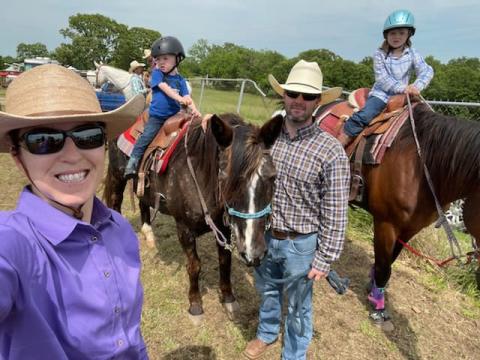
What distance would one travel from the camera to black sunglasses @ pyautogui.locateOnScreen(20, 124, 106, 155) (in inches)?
38.4

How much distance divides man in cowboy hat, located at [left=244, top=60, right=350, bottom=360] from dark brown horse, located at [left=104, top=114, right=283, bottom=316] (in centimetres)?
14

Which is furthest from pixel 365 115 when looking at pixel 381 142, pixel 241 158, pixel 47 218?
pixel 47 218

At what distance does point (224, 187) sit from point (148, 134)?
1721mm

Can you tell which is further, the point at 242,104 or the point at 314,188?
the point at 242,104

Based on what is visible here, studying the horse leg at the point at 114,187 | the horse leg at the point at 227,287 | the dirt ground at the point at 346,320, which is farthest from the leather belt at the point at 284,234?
the horse leg at the point at 114,187

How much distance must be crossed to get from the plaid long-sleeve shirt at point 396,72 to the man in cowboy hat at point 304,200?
1622 millimetres

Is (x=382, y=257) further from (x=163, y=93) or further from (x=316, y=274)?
(x=163, y=93)

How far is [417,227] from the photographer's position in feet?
10.4

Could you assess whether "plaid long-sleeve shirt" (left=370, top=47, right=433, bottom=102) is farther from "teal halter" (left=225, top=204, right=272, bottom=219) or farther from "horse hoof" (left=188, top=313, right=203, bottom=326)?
"horse hoof" (left=188, top=313, right=203, bottom=326)

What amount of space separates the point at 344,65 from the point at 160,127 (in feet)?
89.5

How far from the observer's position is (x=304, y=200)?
2275mm

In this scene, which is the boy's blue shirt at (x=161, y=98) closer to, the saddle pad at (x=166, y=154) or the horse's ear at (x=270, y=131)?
the saddle pad at (x=166, y=154)

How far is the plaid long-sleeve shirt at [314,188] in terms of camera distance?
213 cm

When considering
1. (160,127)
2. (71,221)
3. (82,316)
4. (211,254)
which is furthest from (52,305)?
(211,254)
